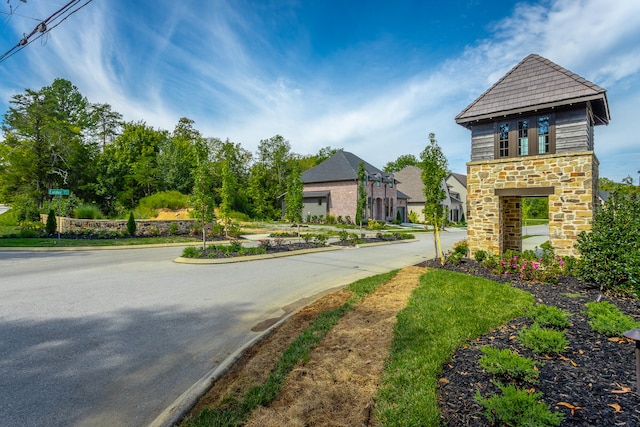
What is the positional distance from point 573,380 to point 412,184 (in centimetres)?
4671

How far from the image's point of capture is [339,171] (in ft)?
121

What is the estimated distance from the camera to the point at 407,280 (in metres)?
8.26

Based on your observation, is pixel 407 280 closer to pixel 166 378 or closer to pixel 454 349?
pixel 454 349

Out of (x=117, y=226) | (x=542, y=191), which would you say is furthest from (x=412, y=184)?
(x=117, y=226)

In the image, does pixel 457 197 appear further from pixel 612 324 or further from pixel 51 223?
pixel 612 324

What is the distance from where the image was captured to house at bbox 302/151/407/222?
35.1 metres

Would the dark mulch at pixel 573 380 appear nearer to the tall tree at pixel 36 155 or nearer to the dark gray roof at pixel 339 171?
the tall tree at pixel 36 155

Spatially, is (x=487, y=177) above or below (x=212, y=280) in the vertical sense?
above

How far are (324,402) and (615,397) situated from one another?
270cm

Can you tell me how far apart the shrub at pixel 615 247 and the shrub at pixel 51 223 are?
77.2 ft

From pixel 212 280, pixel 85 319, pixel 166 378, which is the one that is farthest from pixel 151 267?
pixel 166 378

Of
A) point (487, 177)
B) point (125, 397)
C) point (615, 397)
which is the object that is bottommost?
point (125, 397)

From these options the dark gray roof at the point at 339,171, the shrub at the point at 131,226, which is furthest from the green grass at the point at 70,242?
the dark gray roof at the point at 339,171

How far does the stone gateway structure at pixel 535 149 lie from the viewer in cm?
962
